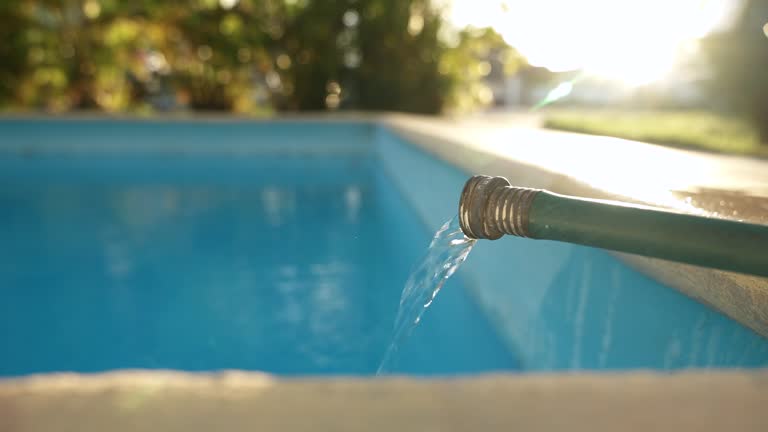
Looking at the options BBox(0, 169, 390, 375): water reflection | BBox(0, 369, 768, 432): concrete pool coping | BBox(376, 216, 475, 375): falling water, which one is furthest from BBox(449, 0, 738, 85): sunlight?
BBox(0, 369, 768, 432): concrete pool coping

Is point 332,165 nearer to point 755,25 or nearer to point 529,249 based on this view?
point 755,25

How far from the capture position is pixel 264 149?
25.8 feet

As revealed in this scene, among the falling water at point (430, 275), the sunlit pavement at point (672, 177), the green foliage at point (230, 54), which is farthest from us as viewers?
the green foliage at point (230, 54)

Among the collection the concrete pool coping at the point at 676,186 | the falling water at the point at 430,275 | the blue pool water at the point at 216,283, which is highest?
the concrete pool coping at the point at 676,186

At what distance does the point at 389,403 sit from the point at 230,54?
9063 mm

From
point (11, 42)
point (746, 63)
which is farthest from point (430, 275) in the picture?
point (11, 42)

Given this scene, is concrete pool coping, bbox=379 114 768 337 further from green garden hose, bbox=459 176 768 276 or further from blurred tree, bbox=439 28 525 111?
blurred tree, bbox=439 28 525 111

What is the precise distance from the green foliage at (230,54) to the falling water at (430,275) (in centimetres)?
718

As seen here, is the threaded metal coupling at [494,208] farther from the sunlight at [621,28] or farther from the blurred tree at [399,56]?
the blurred tree at [399,56]

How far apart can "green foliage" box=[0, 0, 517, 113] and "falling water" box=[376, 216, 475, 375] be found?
7.18m

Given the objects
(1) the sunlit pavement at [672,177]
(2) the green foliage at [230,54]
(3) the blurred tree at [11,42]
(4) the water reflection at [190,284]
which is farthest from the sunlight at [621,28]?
(3) the blurred tree at [11,42]

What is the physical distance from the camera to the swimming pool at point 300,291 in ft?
5.22

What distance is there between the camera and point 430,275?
79.4 inches

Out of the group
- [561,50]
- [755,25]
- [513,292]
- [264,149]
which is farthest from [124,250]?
[755,25]
